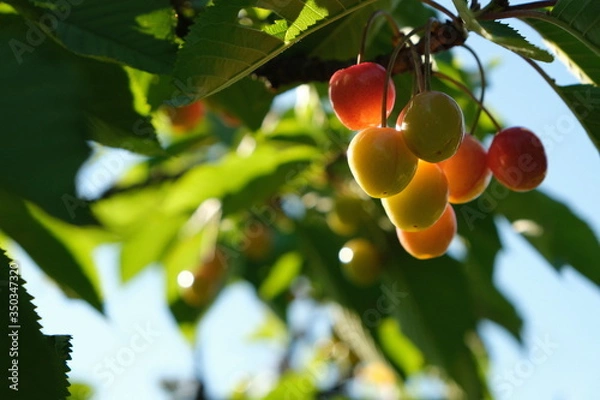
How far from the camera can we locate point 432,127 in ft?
3.26

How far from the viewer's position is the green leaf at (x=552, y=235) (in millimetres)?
2225

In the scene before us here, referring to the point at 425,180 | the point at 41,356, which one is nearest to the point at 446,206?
the point at 425,180

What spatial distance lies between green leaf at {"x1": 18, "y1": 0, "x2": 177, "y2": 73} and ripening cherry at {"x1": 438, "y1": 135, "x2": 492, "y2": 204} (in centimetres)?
44


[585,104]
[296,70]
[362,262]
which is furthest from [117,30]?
[362,262]

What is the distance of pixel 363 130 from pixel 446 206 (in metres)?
0.16

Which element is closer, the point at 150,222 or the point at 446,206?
the point at 446,206

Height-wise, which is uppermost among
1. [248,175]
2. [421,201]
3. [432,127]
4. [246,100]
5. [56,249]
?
[432,127]

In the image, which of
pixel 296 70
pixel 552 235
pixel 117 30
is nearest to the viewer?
pixel 117 30

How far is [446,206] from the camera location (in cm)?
113

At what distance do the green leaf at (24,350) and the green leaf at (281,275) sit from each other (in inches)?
78.6

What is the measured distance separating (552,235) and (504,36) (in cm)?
152

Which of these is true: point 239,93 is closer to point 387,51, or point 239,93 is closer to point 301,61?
point 301,61

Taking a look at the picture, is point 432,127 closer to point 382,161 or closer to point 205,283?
point 382,161

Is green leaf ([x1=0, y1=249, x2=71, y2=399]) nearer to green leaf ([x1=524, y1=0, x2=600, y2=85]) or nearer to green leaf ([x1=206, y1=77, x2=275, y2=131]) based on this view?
green leaf ([x1=206, y1=77, x2=275, y2=131])
